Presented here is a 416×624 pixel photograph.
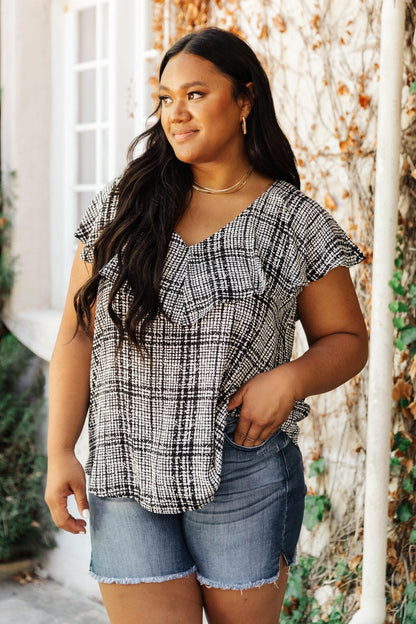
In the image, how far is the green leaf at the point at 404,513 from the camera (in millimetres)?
2766

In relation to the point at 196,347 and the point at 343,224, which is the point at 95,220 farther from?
the point at 343,224

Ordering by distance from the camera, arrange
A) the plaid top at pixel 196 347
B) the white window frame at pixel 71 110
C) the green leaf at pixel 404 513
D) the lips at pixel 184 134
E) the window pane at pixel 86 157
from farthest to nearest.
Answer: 1. the window pane at pixel 86 157
2. the white window frame at pixel 71 110
3. the green leaf at pixel 404 513
4. the lips at pixel 184 134
5. the plaid top at pixel 196 347

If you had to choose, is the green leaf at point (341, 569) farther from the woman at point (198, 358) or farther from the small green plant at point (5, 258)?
the small green plant at point (5, 258)

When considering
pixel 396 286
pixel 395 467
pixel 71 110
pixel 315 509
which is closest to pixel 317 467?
pixel 315 509

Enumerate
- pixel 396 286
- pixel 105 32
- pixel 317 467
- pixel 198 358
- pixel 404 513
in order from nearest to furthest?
pixel 198 358 → pixel 396 286 → pixel 404 513 → pixel 317 467 → pixel 105 32

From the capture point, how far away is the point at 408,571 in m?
2.79

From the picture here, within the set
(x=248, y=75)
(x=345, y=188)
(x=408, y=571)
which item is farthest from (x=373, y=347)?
(x=248, y=75)

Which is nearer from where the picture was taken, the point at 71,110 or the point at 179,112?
the point at 179,112

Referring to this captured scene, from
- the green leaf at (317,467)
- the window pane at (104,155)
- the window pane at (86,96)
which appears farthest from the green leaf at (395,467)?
the window pane at (86,96)

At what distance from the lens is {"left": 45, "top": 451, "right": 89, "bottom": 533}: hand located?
168 centimetres

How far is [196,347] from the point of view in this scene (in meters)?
1.58

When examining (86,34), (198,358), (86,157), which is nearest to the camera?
(198,358)

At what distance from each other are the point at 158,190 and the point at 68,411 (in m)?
0.50

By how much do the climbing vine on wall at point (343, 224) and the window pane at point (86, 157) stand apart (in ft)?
4.50
